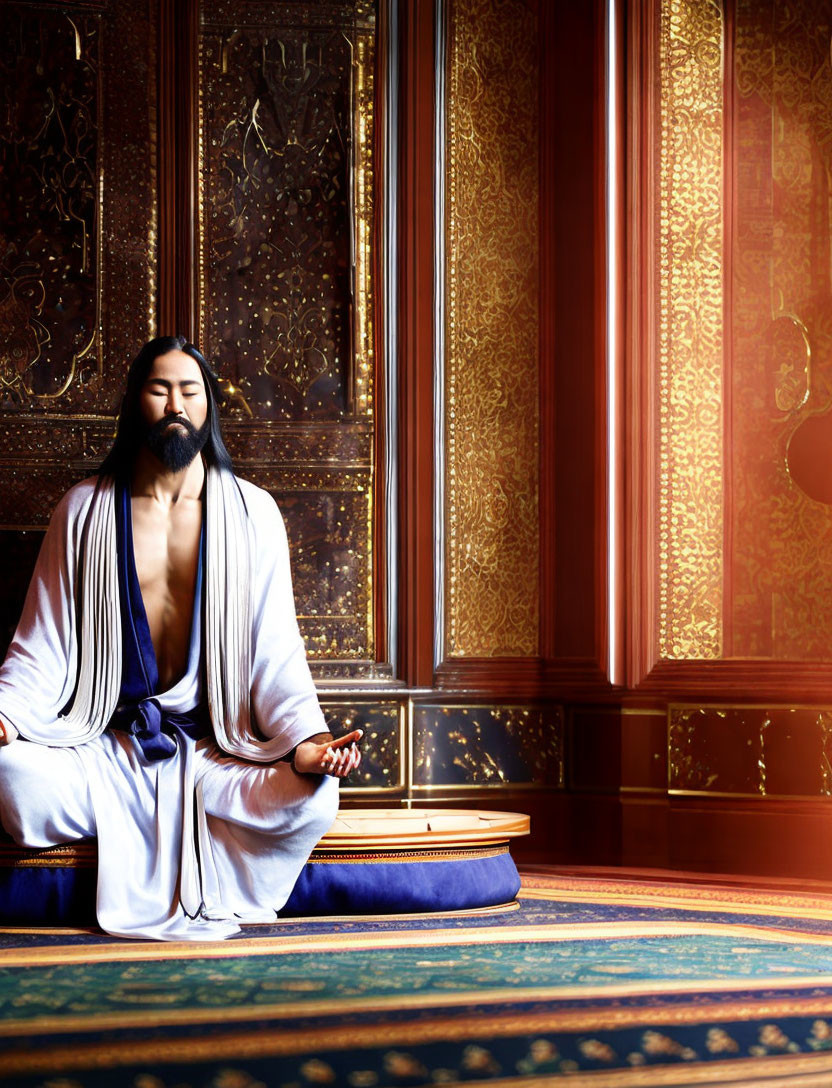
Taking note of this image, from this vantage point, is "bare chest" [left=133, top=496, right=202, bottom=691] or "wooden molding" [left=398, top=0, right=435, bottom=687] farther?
"wooden molding" [left=398, top=0, right=435, bottom=687]

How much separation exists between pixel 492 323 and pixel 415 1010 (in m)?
3.54

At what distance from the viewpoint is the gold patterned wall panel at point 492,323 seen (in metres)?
5.59

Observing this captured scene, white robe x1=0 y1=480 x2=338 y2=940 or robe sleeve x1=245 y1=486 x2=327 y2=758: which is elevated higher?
robe sleeve x1=245 y1=486 x2=327 y2=758

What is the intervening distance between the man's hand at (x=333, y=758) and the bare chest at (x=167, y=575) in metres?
0.64

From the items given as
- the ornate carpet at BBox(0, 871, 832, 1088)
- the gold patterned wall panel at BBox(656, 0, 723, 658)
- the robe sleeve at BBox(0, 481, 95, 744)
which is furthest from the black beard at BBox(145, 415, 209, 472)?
the gold patterned wall panel at BBox(656, 0, 723, 658)

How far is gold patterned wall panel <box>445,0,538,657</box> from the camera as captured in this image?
18.3 ft

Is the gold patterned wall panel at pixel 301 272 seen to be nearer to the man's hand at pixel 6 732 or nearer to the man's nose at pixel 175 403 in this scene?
the man's nose at pixel 175 403

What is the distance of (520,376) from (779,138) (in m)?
1.40

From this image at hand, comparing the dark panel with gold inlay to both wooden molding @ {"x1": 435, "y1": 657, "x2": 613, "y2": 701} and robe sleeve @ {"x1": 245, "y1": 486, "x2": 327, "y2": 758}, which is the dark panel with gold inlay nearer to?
wooden molding @ {"x1": 435, "y1": 657, "x2": 613, "y2": 701}

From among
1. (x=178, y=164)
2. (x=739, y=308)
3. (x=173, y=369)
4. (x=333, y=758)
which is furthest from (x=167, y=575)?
(x=739, y=308)

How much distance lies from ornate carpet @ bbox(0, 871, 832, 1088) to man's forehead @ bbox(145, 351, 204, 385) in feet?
5.86

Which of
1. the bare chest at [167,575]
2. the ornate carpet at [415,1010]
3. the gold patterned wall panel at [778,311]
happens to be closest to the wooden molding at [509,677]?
the gold patterned wall panel at [778,311]

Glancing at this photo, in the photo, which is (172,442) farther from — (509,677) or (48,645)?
(509,677)

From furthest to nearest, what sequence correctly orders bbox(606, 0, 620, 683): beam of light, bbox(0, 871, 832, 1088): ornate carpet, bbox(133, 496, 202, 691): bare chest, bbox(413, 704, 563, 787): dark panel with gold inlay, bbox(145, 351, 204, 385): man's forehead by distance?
bbox(413, 704, 563, 787): dark panel with gold inlay → bbox(606, 0, 620, 683): beam of light → bbox(145, 351, 204, 385): man's forehead → bbox(133, 496, 202, 691): bare chest → bbox(0, 871, 832, 1088): ornate carpet
